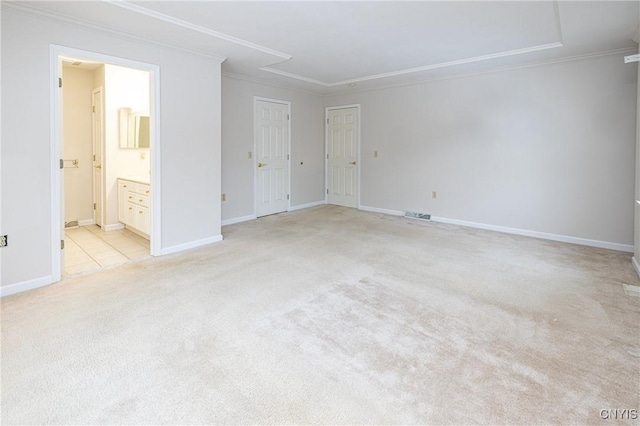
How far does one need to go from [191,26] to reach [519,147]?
450 cm

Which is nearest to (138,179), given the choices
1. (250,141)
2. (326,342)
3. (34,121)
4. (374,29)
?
(250,141)

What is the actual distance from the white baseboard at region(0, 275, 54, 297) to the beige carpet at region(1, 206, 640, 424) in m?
0.14

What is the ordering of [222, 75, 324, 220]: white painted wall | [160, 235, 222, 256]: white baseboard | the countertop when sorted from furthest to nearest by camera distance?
1. [222, 75, 324, 220]: white painted wall
2. the countertop
3. [160, 235, 222, 256]: white baseboard

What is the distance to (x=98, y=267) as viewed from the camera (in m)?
3.64

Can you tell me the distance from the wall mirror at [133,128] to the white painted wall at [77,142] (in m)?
0.72

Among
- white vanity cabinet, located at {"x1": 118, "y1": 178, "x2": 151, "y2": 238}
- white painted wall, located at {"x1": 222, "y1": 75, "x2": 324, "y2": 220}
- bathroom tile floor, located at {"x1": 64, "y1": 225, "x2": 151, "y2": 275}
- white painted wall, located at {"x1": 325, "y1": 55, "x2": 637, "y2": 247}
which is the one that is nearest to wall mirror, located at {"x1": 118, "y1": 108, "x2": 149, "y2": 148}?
white vanity cabinet, located at {"x1": 118, "y1": 178, "x2": 151, "y2": 238}

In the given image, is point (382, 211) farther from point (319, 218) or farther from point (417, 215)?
point (319, 218)

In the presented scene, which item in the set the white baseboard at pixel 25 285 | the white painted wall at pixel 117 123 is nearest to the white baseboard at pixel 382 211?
the white painted wall at pixel 117 123

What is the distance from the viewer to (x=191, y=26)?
3430mm

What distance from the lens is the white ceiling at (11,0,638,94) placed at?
3023mm

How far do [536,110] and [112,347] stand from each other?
551cm

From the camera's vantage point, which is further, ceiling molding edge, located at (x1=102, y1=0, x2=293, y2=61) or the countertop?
the countertop

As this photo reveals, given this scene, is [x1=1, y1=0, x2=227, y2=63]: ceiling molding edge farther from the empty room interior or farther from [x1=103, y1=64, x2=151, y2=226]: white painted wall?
[x1=103, y1=64, x2=151, y2=226]: white painted wall

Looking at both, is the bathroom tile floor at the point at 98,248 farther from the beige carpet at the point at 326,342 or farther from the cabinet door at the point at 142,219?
the beige carpet at the point at 326,342
